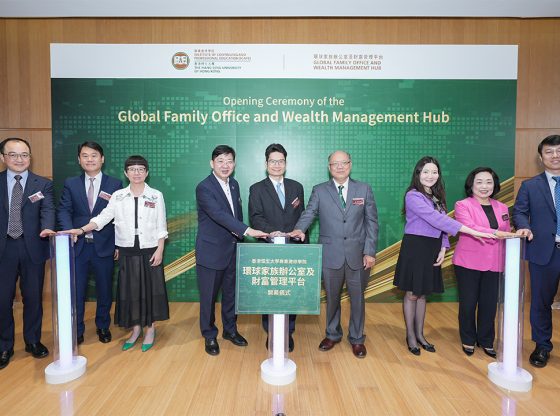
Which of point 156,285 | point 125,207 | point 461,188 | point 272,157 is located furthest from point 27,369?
point 461,188

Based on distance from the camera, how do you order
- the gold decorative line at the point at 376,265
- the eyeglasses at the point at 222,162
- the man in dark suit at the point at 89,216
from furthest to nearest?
the gold decorative line at the point at 376,265 < the man in dark suit at the point at 89,216 < the eyeglasses at the point at 222,162

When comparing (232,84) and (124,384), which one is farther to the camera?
(232,84)

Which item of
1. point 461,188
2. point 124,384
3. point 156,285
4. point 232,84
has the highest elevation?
point 232,84

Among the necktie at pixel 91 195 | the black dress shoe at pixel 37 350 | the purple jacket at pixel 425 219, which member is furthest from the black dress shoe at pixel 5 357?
the purple jacket at pixel 425 219

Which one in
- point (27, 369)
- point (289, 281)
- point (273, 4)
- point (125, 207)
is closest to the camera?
point (289, 281)

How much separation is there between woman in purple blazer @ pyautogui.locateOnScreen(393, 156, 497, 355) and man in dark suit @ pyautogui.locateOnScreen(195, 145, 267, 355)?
1.34m

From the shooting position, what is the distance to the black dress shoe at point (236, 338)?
3.07 metres

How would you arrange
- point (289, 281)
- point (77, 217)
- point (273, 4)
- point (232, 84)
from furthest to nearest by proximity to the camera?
point (232, 84) < point (273, 4) < point (77, 217) < point (289, 281)

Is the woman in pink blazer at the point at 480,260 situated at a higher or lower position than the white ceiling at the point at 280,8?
lower

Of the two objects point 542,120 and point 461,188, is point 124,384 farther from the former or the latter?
point 542,120

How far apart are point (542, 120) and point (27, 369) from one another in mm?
5499

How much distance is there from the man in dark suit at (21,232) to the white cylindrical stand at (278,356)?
1749mm

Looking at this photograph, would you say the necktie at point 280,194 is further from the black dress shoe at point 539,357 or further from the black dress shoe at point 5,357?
the black dress shoe at point 5,357

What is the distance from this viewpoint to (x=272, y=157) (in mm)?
2891
